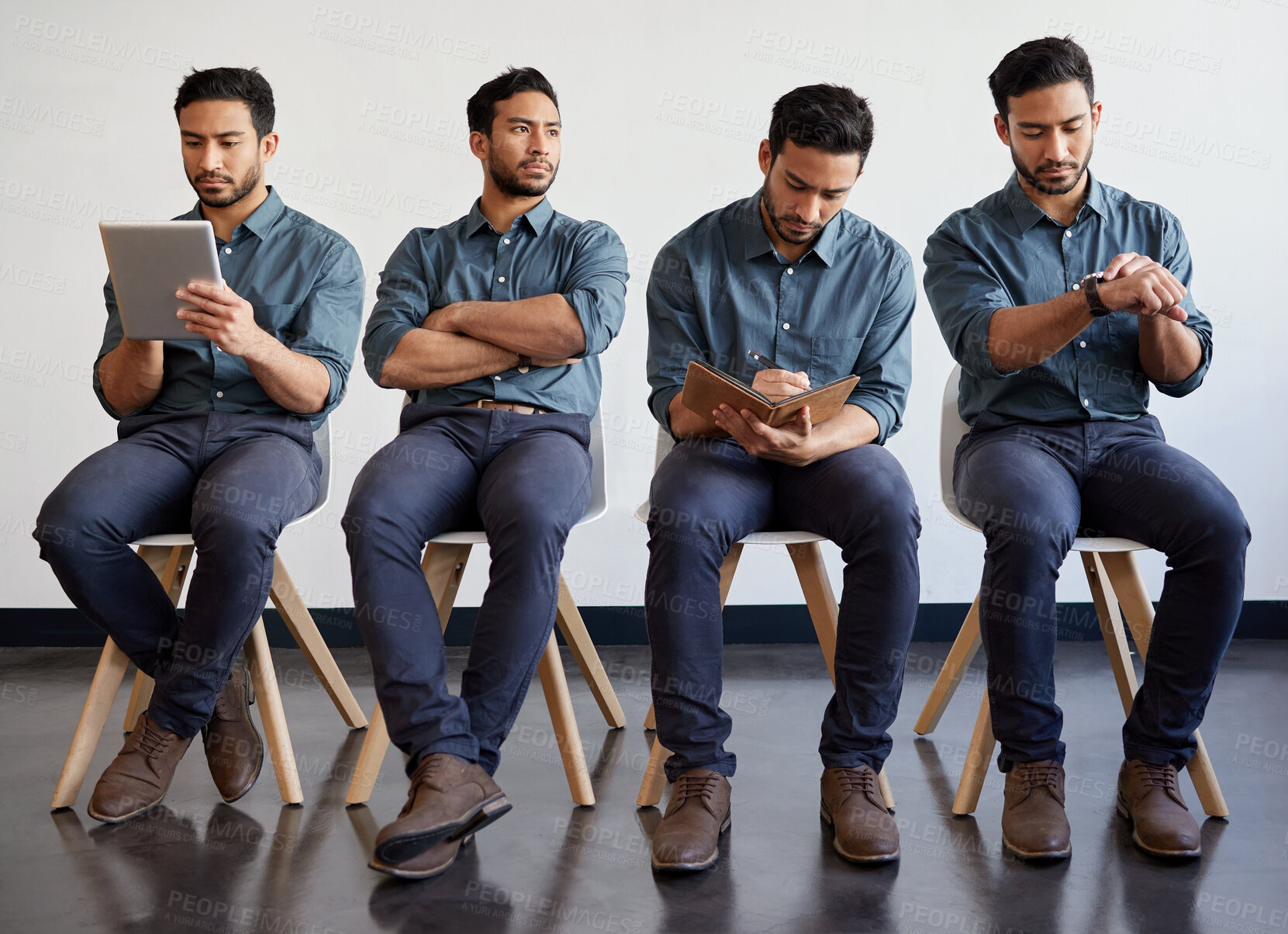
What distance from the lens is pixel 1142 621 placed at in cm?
200

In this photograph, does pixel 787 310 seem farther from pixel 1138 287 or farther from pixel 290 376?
pixel 290 376

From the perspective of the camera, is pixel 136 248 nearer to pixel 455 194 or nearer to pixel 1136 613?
pixel 455 194

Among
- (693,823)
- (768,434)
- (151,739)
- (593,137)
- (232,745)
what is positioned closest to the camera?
(693,823)

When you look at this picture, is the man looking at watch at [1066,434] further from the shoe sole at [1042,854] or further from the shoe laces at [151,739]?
the shoe laces at [151,739]

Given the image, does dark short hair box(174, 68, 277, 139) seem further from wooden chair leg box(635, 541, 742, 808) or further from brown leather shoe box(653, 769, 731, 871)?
brown leather shoe box(653, 769, 731, 871)

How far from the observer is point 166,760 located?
6.53ft

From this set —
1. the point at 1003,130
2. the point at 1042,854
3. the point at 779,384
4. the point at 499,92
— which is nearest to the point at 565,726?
the point at 779,384

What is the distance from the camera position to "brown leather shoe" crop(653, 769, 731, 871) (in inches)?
67.7

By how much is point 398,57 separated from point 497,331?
154cm

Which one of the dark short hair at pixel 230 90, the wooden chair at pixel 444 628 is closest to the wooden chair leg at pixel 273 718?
the wooden chair at pixel 444 628

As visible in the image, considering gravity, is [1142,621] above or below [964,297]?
below

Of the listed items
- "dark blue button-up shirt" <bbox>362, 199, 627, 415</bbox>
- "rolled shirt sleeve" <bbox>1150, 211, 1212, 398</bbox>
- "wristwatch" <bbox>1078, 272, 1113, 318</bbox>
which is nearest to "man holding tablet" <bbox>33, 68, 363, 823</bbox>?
"dark blue button-up shirt" <bbox>362, 199, 627, 415</bbox>

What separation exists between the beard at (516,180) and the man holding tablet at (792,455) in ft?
1.12

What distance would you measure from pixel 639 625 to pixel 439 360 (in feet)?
5.02
